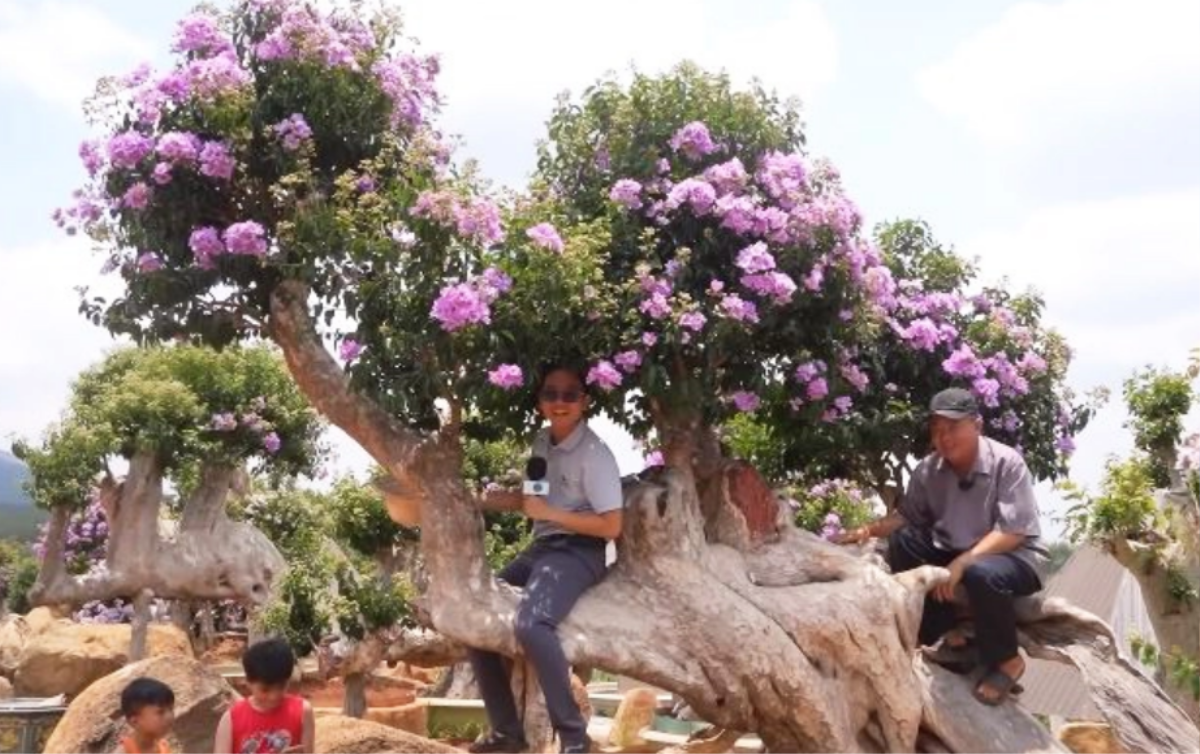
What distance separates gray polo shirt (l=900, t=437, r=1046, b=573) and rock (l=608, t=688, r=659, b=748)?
5711mm

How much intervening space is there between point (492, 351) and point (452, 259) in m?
0.53

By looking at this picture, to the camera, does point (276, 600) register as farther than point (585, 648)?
Yes

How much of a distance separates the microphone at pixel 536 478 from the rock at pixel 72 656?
45.9 feet

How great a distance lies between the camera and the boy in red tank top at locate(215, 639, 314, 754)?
5621 millimetres

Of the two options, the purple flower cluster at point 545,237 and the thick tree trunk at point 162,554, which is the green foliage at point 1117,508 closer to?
the purple flower cluster at point 545,237

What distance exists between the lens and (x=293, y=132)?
7848 mm

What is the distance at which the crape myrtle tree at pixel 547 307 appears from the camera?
7539 mm

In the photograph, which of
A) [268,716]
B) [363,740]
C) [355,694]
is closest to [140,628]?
[355,694]

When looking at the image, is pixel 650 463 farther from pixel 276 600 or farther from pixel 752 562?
pixel 276 600

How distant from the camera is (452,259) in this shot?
7508 millimetres

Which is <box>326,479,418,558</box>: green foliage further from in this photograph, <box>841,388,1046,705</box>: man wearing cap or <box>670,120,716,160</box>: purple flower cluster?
<box>841,388,1046,705</box>: man wearing cap

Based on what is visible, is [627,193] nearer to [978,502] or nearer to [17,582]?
[978,502]

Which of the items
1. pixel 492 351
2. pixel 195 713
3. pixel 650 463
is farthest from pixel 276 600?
pixel 492 351

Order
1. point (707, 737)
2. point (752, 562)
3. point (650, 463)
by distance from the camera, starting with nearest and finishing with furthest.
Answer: point (752, 562), point (650, 463), point (707, 737)
